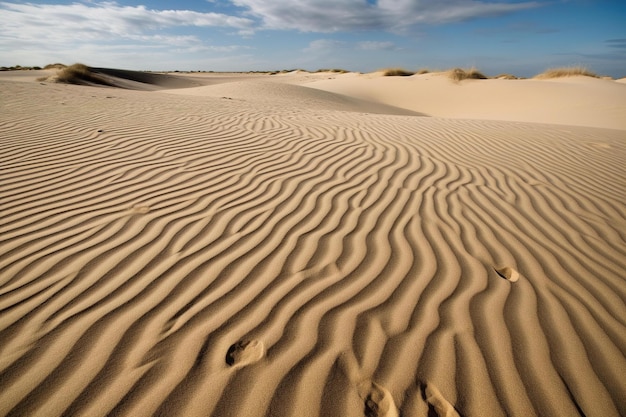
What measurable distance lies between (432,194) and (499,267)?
1.30m

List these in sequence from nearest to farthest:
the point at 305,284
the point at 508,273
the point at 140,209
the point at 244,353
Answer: the point at 244,353 → the point at 305,284 → the point at 508,273 → the point at 140,209

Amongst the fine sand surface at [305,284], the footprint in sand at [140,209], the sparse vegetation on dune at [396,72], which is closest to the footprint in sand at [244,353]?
the fine sand surface at [305,284]

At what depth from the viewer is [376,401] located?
56.2 inches

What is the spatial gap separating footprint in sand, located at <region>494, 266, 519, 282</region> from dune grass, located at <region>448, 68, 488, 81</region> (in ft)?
66.5

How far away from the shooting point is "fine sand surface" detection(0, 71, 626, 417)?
1.47 meters

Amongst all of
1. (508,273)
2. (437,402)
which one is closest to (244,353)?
(437,402)

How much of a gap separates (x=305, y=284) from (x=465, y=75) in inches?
847

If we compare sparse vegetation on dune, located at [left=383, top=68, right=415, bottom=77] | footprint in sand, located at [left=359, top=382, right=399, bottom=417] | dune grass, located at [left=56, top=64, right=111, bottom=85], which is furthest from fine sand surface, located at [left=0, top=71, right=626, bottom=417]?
sparse vegetation on dune, located at [left=383, top=68, right=415, bottom=77]

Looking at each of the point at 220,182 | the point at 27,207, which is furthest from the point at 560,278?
the point at 27,207

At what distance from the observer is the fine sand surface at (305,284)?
Answer: 1.47 m

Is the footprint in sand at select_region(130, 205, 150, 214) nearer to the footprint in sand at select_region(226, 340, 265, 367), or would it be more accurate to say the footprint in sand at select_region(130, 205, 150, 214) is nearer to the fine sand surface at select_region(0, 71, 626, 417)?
the fine sand surface at select_region(0, 71, 626, 417)

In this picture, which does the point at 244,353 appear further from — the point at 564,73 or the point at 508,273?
the point at 564,73

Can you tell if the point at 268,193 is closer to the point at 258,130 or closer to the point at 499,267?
the point at 499,267

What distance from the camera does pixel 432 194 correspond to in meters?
3.50
